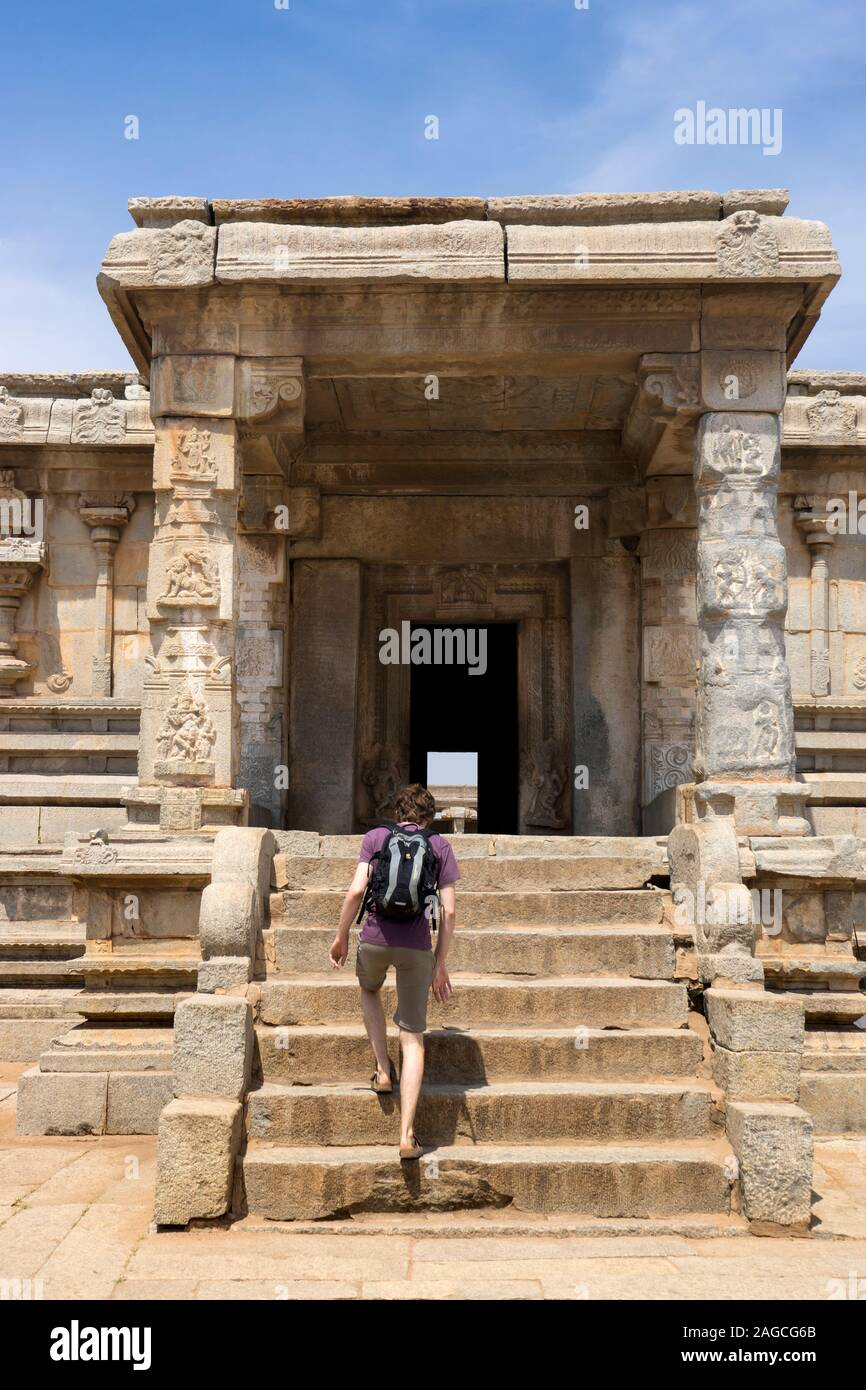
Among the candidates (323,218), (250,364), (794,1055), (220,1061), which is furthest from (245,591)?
(794,1055)

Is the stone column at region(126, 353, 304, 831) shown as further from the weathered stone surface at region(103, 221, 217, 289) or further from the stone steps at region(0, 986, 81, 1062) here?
the stone steps at region(0, 986, 81, 1062)

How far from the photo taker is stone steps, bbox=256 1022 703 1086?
19.0 feet

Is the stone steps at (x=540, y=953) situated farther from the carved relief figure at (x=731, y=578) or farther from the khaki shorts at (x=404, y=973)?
the carved relief figure at (x=731, y=578)

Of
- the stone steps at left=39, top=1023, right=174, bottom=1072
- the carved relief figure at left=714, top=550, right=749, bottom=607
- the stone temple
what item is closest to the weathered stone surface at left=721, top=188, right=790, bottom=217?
the stone temple

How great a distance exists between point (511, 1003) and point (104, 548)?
6.43m

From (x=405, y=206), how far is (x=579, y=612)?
3846 mm

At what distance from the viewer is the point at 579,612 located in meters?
10.5

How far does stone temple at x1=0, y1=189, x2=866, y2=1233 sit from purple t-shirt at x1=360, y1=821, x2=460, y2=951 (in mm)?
674

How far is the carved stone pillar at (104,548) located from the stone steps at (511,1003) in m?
5.44

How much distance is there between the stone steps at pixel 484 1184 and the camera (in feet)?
16.9

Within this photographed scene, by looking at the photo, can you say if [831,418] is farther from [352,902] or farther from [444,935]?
[352,902]

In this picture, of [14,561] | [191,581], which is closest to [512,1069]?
[191,581]

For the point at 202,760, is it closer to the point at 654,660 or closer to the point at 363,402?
the point at 363,402

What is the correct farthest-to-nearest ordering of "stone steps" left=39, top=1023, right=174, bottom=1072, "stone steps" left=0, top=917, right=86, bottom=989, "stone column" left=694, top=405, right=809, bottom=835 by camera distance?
"stone steps" left=0, top=917, right=86, bottom=989
"stone column" left=694, top=405, right=809, bottom=835
"stone steps" left=39, top=1023, right=174, bottom=1072
